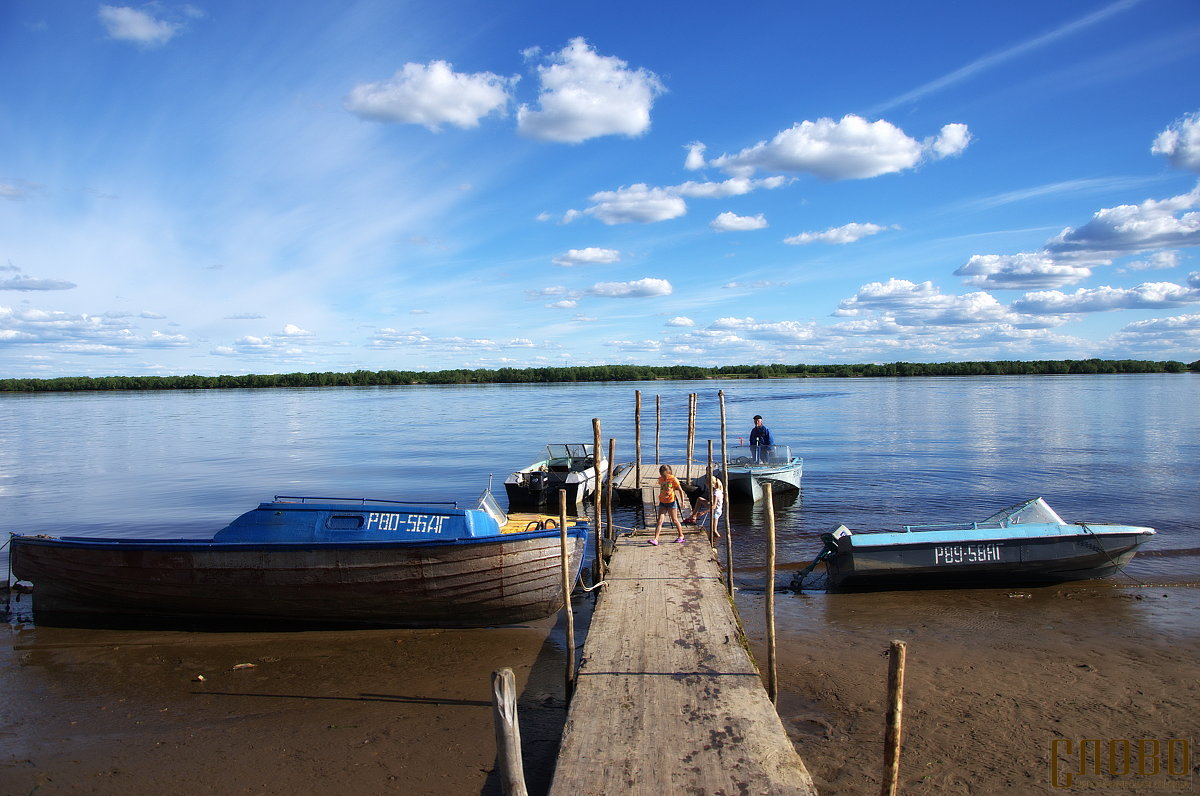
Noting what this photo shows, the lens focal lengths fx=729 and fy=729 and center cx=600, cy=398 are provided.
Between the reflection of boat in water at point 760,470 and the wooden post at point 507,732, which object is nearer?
the wooden post at point 507,732

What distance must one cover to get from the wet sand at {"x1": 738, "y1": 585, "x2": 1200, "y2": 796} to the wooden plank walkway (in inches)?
42.1

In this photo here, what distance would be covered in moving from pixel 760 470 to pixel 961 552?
9568 millimetres

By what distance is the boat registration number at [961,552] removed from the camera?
40.9 feet

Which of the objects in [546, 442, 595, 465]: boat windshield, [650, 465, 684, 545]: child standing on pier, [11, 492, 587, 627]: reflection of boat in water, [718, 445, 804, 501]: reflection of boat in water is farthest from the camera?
[546, 442, 595, 465]: boat windshield

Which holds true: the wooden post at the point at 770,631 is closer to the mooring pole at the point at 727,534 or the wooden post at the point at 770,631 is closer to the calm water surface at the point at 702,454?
the mooring pole at the point at 727,534

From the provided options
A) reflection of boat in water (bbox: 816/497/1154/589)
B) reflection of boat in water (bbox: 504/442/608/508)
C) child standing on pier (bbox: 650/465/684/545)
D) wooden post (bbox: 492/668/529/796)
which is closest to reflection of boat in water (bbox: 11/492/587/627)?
child standing on pier (bbox: 650/465/684/545)

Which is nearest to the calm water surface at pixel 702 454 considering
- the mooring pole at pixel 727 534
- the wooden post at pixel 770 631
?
the mooring pole at pixel 727 534

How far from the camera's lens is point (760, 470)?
71.9 feet

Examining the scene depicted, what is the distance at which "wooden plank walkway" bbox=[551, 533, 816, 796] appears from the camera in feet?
17.6

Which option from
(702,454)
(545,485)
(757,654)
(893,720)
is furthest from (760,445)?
(893,720)

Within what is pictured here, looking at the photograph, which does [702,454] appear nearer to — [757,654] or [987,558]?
[987,558]

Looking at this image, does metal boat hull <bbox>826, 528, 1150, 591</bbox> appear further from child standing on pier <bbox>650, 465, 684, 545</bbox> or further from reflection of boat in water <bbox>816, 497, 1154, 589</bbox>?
child standing on pier <bbox>650, 465, 684, 545</bbox>

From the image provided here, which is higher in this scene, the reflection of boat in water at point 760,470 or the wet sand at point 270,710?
the reflection of boat in water at point 760,470

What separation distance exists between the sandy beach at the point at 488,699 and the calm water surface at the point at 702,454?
14.9 ft
